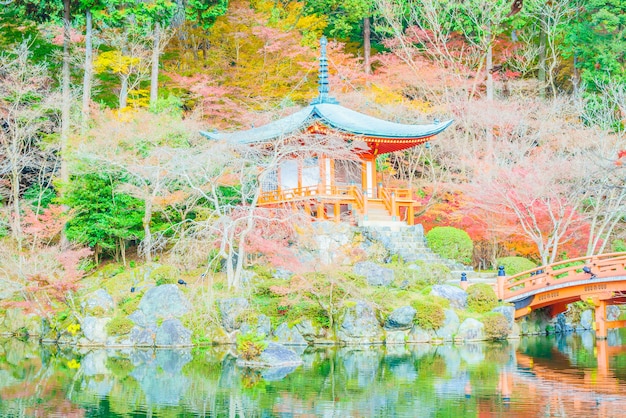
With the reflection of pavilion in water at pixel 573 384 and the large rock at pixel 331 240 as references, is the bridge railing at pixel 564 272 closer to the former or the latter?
the reflection of pavilion in water at pixel 573 384

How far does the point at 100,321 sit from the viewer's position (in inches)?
763

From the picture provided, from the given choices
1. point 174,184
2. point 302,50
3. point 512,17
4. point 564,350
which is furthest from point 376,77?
point 564,350

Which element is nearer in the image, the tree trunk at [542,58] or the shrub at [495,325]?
the shrub at [495,325]

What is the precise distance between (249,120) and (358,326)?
11.4 meters

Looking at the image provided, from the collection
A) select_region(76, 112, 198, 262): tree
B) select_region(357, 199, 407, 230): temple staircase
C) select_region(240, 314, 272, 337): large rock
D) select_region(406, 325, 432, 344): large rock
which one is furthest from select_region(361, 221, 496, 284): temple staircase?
select_region(76, 112, 198, 262): tree

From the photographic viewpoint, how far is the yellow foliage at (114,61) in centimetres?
2591

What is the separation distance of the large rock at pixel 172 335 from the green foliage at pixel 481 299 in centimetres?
683

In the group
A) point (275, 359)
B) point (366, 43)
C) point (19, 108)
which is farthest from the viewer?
point (366, 43)

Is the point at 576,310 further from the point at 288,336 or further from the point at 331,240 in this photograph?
the point at 288,336

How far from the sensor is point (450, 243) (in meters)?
23.5

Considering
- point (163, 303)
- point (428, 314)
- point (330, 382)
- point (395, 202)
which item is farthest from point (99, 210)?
point (330, 382)

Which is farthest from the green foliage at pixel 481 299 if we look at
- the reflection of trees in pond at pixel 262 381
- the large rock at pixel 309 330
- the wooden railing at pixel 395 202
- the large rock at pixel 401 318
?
the wooden railing at pixel 395 202

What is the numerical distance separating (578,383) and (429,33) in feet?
63.0

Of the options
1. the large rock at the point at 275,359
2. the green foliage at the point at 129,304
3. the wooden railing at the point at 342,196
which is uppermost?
the wooden railing at the point at 342,196
